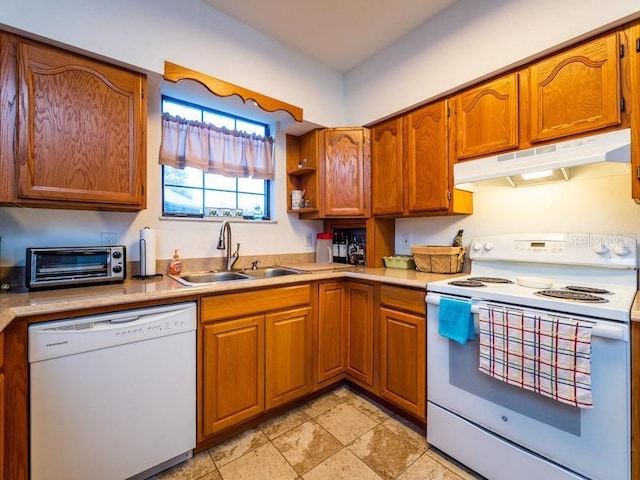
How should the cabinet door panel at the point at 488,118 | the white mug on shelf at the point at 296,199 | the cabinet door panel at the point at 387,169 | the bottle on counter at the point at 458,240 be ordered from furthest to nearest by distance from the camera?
the white mug on shelf at the point at 296,199 < the cabinet door panel at the point at 387,169 < the bottle on counter at the point at 458,240 < the cabinet door panel at the point at 488,118

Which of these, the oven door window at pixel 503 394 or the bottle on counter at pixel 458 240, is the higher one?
the bottle on counter at pixel 458 240

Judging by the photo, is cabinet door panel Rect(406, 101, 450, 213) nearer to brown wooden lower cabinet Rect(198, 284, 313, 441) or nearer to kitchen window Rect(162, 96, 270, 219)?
brown wooden lower cabinet Rect(198, 284, 313, 441)

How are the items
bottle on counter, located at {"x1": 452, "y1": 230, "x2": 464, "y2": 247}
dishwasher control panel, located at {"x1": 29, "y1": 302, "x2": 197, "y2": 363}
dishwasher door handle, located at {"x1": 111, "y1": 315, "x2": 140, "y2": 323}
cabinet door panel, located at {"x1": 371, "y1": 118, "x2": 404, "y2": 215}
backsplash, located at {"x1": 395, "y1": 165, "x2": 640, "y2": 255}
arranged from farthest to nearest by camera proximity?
cabinet door panel, located at {"x1": 371, "y1": 118, "x2": 404, "y2": 215}
bottle on counter, located at {"x1": 452, "y1": 230, "x2": 464, "y2": 247}
backsplash, located at {"x1": 395, "y1": 165, "x2": 640, "y2": 255}
dishwasher door handle, located at {"x1": 111, "y1": 315, "x2": 140, "y2": 323}
dishwasher control panel, located at {"x1": 29, "y1": 302, "x2": 197, "y2": 363}

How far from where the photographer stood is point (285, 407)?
1.95 meters

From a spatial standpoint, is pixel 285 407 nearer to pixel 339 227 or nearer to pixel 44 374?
pixel 44 374

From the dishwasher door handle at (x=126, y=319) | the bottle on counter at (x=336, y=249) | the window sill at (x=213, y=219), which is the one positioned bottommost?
the dishwasher door handle at (x=126, y=319)

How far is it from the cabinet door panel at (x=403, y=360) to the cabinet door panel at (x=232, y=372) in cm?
82

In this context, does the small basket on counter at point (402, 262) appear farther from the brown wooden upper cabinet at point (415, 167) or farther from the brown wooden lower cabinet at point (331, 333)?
the brown wooden lower cabinet at point (331, 333)

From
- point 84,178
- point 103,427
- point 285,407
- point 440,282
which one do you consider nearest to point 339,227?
point 440,282

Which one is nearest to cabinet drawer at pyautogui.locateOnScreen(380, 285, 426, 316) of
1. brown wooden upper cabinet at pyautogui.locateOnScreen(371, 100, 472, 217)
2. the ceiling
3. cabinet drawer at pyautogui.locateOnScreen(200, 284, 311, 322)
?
cabinet drawer at pyautogui.locateOnScreen(200, 284, 311, 322)

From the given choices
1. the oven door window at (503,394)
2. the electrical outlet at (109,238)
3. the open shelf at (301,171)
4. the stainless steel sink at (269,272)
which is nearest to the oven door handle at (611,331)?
the oven door window at (503,394)

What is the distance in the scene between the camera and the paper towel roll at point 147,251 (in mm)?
1797

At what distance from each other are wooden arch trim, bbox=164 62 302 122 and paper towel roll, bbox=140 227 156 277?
96 cm

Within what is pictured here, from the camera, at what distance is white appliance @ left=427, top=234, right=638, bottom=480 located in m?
1.07
